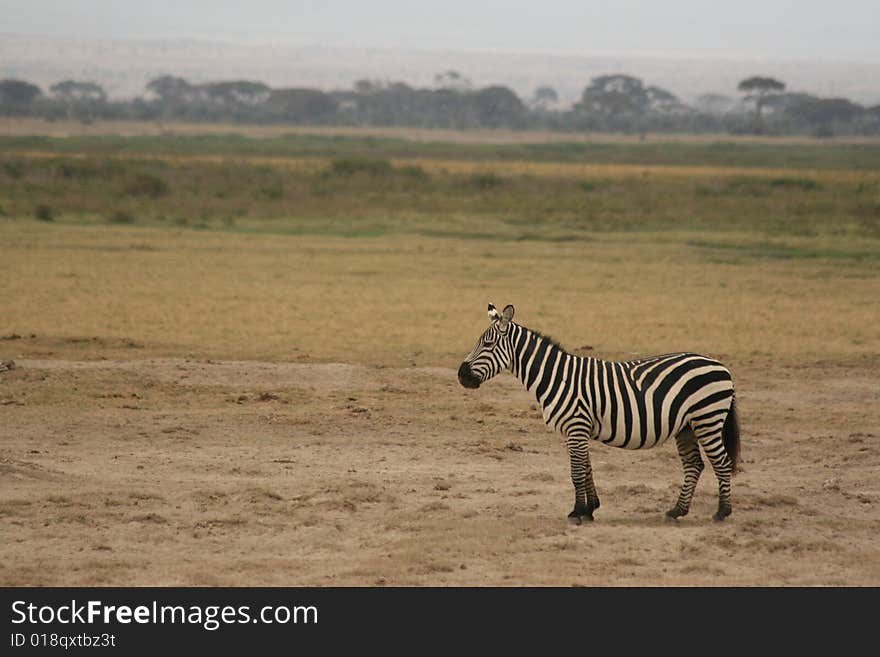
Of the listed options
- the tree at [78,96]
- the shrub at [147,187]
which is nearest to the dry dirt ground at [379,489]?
the shrub at [147,187]

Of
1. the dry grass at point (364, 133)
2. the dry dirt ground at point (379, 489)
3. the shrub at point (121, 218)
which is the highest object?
the dry grass at point (364, 133)

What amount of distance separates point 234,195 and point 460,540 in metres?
32.1

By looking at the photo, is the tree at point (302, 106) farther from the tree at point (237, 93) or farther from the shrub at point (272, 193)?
the shrub at point (272, 193)

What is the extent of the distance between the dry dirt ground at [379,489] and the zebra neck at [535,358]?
907mm

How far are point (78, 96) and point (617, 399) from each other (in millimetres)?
154969

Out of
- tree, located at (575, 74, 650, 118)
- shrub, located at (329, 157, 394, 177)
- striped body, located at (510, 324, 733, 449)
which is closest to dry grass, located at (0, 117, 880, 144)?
tree, located at (575, 74, 650, 118)

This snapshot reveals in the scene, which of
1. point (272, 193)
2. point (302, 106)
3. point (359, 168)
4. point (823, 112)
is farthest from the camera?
point (302, 106)

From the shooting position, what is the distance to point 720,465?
8.36 meters

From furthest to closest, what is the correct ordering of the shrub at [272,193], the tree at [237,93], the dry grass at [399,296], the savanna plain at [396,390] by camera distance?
the tree at [237,93] → the shrub at [272,193] → the dry grass at [399,296] → the savanna plain at [396,390]

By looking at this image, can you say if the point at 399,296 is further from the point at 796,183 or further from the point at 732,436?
the point at 796,183

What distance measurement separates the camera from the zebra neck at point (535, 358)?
27.6ft

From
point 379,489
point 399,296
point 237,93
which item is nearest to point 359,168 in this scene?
point 399,296
